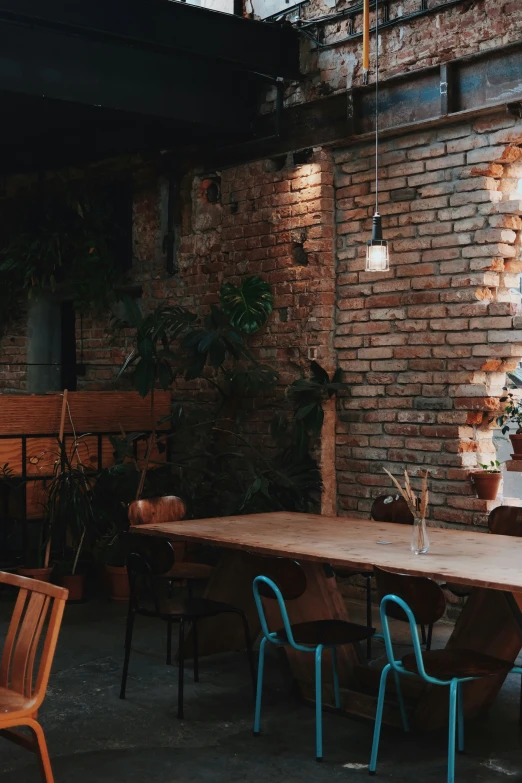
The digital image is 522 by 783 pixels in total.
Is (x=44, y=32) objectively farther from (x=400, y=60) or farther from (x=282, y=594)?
(x=282, y=594)

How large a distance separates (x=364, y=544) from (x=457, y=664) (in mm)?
781

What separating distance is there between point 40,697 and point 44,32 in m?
4.15

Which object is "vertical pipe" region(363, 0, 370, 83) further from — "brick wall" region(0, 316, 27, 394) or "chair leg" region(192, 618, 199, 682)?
"brick wall" region(0, 316, 27, 394)

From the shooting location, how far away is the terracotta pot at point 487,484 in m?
5.71

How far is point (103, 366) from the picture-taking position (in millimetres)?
8273

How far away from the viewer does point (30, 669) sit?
117 inches

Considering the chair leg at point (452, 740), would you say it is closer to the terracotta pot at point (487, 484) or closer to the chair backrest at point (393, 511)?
the chair backrest at point (393, 511)

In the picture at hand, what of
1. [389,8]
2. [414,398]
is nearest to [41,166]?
[389,8]

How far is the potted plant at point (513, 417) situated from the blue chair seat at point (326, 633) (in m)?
2.04

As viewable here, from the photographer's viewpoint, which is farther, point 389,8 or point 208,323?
point 208,323

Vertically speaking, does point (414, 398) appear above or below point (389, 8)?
below

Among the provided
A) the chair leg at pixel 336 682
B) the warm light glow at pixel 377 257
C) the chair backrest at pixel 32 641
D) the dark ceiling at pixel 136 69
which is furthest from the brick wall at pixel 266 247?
the chair backrest at pixel 32 641

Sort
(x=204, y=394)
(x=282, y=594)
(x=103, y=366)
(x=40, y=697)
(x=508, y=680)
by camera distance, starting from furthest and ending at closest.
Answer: (x=103, y=366)
(x=204, y=394)
(x=508, y=680)
(x=282, y=594)
(x=40, y=697)

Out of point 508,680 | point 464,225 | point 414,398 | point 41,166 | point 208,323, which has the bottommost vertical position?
point 508,680
